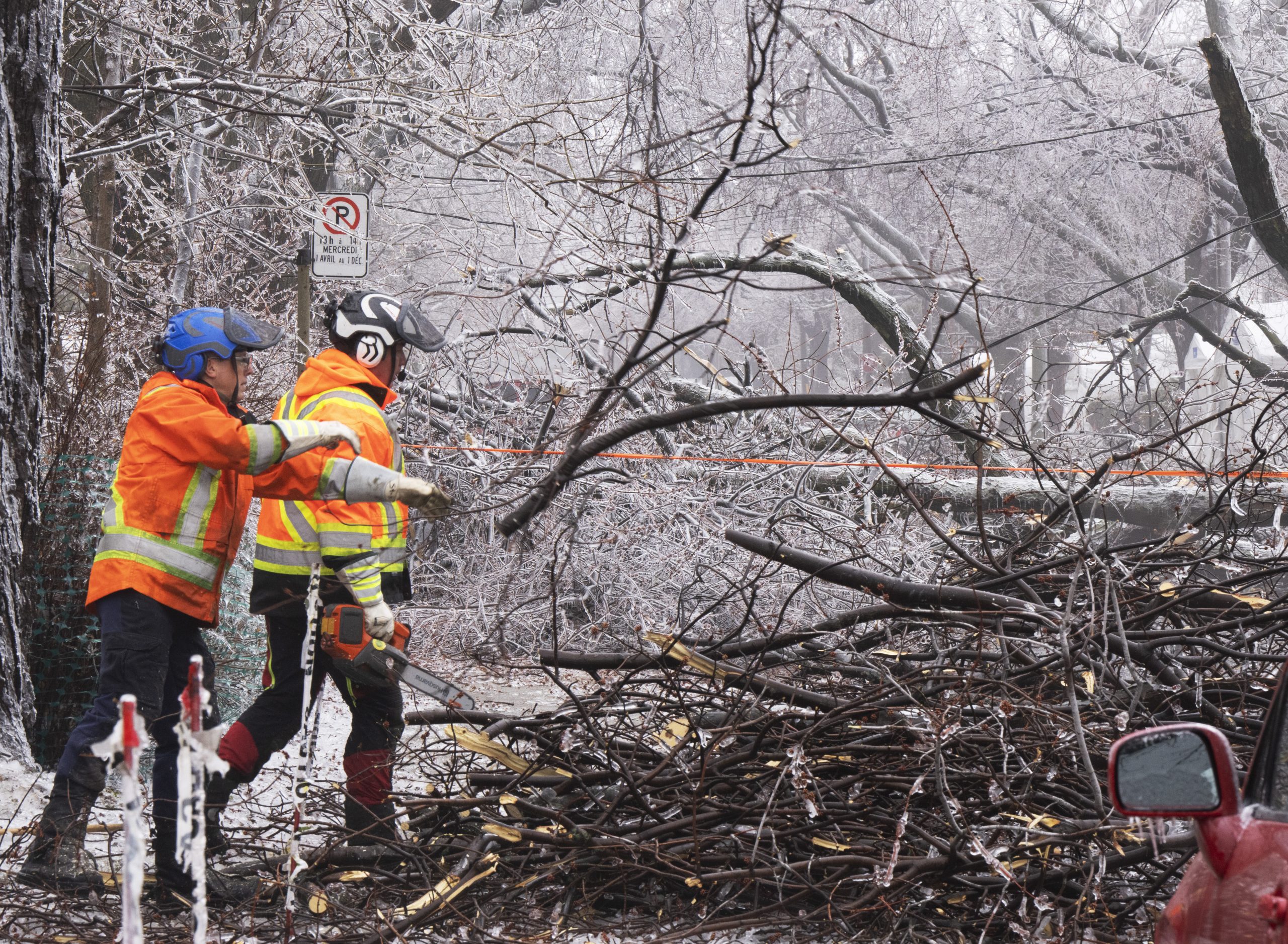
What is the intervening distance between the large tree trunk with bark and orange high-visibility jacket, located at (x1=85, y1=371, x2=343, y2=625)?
145cm

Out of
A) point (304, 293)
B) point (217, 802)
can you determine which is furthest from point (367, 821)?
point (304, 293)

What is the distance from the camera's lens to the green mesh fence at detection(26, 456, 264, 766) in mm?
5156

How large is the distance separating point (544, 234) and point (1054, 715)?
185 inches

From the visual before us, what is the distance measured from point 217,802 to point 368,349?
1636 millimetres

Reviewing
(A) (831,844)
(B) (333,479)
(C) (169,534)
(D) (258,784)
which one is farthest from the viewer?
(D) (258,784)

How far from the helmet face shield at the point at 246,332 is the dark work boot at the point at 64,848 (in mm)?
1450

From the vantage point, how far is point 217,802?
393 cm

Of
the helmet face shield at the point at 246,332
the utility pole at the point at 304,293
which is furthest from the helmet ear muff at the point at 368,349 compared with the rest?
the utility pole at the point at 304,293

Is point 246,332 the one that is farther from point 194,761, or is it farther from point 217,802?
point 194,761

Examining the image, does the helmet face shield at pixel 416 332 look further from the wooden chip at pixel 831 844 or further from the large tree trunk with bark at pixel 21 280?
the wooden chip at pixel 831 844

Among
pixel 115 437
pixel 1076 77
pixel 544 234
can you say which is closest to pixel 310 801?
pixel 115 437

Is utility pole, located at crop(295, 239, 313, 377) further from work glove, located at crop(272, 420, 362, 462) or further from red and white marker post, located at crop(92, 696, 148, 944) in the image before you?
red and white marker post, located at crop(92, 696, 148, 944)

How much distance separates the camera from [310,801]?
3945 mm

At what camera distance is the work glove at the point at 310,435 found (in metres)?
3.51
